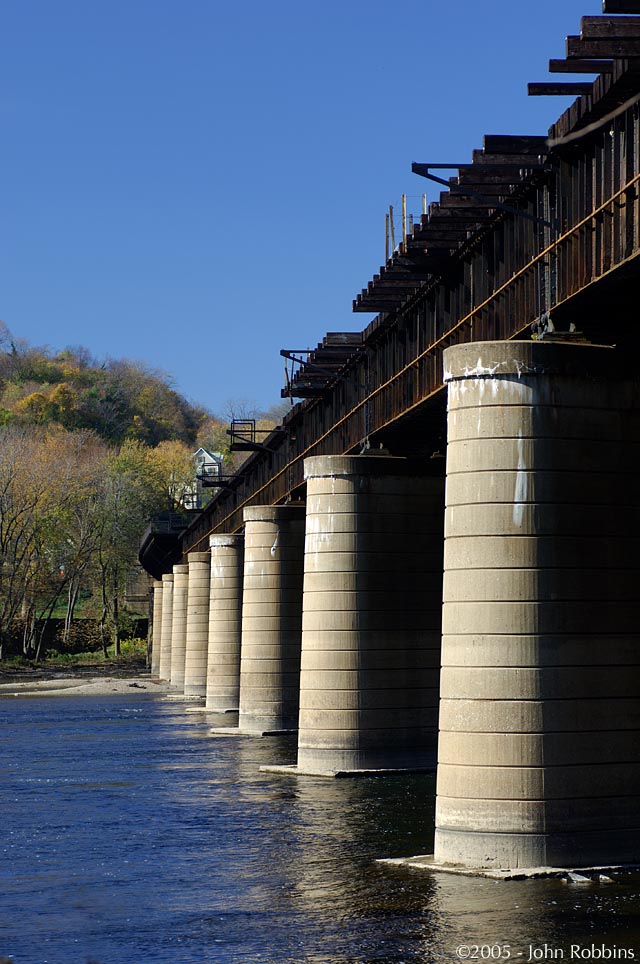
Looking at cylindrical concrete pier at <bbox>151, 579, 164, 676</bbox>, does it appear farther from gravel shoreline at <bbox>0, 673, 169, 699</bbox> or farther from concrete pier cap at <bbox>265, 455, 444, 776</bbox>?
concrete pier cap at <bbox>265, 455, 444, 776</bbox>

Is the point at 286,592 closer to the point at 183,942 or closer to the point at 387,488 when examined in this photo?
the point at 387,488

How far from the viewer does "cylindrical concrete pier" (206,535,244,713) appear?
62.7m

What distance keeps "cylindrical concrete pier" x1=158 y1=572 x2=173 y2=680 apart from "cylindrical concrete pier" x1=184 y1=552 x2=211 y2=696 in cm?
1818

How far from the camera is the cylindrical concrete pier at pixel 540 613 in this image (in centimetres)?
2095

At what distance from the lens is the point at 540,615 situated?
834 inches

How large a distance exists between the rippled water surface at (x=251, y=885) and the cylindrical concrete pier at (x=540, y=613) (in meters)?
1.07

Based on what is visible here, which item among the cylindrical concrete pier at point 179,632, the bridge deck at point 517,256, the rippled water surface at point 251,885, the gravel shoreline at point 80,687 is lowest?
the gravel shoreline at point 80,687

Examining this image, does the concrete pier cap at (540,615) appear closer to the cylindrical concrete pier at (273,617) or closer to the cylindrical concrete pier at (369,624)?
the cylindrical concrete pier at (369,624)

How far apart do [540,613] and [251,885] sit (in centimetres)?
557

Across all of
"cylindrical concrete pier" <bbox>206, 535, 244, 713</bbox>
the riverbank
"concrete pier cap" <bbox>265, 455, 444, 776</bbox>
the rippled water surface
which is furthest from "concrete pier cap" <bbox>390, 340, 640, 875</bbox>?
the riverbank

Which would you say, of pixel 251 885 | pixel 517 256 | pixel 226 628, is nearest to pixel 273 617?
pixel 226 628

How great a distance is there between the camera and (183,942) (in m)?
18.0

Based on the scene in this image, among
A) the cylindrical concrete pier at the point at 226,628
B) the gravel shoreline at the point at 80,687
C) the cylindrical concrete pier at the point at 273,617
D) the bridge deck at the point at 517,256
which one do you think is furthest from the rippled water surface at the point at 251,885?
the gravel shoreline at the point at 80,687

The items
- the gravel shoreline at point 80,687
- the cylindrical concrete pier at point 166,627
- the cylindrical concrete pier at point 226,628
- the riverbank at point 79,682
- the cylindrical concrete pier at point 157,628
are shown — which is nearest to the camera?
the cylindrical concrete pier at point 226,628
